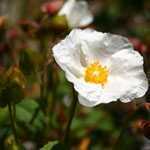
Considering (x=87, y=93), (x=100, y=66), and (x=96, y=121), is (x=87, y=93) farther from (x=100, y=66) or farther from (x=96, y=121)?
(x=96, y=121)

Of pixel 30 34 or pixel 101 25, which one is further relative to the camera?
pixel 101 25

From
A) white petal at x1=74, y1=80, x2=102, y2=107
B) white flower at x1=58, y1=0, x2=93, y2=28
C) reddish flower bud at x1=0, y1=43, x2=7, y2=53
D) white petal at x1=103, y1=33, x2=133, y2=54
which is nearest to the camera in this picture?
white petal at x1=74, y1=80, x2=102, y2=107

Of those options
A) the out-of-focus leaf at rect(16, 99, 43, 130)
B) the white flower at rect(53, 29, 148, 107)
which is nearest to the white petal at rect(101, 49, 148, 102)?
the white flower at rect(53, 29, 148, 107)

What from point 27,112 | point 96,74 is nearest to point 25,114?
point 27,112

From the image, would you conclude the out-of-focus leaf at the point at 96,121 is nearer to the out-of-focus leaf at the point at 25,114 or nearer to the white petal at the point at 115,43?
the out-of-focus leaf at the point at 25,114

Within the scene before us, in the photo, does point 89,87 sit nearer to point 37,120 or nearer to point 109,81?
point 109,81

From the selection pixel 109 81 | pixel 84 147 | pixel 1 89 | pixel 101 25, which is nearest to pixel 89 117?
pixel 84 147

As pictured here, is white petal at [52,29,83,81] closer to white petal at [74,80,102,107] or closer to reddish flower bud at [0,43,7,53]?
white petal at [74,80,102,107]
